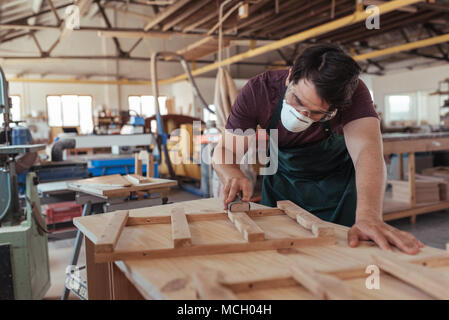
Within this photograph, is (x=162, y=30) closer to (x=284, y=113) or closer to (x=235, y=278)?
(x=284, y=113)

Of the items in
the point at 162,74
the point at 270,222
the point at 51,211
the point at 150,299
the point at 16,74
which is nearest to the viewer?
the point at 150,299

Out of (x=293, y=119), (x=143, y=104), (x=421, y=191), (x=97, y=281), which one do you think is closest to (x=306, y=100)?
(x=293, y=119)

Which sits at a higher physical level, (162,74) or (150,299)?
(162,74)

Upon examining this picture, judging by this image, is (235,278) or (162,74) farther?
(162,74)

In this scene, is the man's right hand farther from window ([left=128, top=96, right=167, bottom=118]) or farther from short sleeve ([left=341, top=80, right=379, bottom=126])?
window ([left=128, top=96, right=167, bottom=118])

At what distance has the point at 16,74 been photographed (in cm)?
1236

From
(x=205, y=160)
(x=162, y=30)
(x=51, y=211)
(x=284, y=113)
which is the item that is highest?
(x=162, y=30)

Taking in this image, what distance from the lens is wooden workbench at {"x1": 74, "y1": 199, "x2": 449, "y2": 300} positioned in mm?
798

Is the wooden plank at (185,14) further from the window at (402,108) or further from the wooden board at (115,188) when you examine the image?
the window at (402,108)

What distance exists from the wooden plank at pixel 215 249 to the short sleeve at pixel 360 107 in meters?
0.64

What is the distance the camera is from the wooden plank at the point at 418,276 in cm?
76
